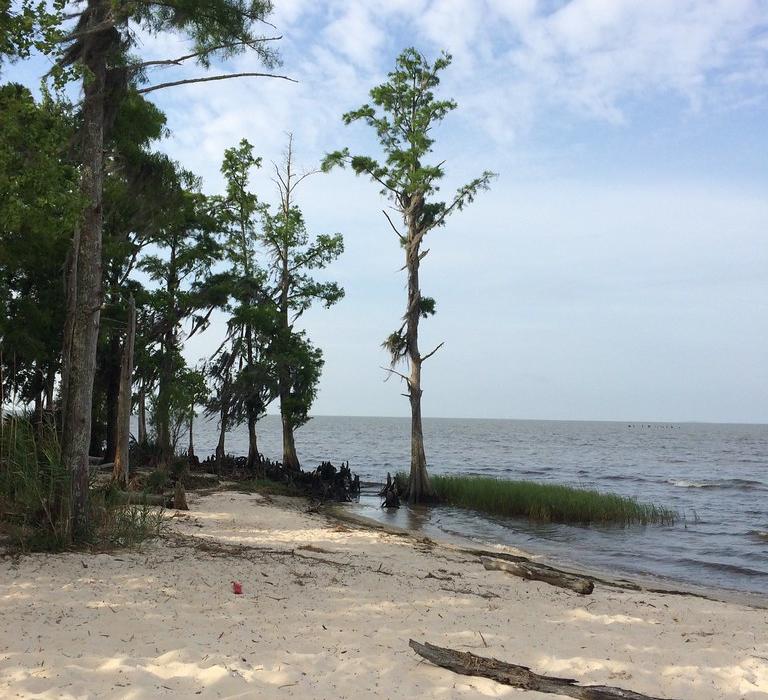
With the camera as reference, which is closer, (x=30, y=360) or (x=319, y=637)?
(x=319, y=637)

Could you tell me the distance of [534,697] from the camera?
173 inches

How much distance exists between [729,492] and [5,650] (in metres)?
29.5

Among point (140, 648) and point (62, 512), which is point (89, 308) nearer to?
point (62, 512)

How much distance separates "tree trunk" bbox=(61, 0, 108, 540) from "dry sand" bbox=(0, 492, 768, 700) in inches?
52.9

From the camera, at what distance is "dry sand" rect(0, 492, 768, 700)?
448 cm

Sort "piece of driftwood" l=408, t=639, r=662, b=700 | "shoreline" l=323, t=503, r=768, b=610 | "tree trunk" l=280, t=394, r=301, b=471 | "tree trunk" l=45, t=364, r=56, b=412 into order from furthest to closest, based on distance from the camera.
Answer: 1. "tree trunk" l=280, t=394, r=301, b=471
2. "tree trunk" l=45, t=364, r=56, b=412
3. "shoreline" l=323, t=503, r=768, b=610
4. "piece of driftwood" l=408, t=639, r=662, b=700

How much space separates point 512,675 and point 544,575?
418 cm

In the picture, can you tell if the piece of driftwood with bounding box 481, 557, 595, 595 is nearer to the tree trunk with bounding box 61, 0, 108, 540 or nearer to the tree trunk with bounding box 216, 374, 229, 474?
the tree trunk with bounding box 61, 0, 108, 540

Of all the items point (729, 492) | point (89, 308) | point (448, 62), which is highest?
point (448, 62)

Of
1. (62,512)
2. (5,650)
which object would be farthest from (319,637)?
(62,512)

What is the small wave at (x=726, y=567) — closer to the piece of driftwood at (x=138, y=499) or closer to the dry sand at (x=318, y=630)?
the dry sand at (x=318, y=630)

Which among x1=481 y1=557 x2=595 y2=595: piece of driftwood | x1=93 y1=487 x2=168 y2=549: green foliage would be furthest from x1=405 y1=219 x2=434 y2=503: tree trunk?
x1=93 y1=487 x2=168 y2=549: green foliage

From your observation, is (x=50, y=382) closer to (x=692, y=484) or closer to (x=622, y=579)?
(x=622, y=579)

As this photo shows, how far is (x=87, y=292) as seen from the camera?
857 cm
